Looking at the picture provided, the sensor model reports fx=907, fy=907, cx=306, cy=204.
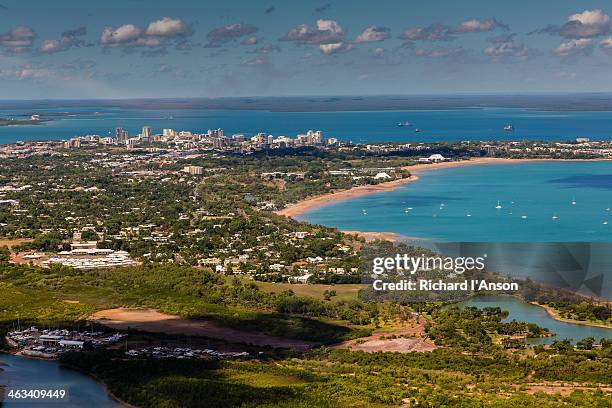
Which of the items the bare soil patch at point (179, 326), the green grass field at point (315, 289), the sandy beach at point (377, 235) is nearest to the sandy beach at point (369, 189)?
the sandy beach at point (377, 235)

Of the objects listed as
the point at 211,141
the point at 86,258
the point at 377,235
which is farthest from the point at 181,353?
the point at 211,141

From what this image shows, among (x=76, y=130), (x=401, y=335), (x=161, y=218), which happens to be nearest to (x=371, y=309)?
(x=401, y=335)

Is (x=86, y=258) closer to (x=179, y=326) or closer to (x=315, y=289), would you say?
(x=315, y=289)

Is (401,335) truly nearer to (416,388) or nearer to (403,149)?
(416,388)

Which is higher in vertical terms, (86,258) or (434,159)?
(434,159)

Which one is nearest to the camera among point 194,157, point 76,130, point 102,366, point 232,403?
point 232,403

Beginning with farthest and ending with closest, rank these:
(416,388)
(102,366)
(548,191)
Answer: (548,191) → (102,366) → (416,388)
